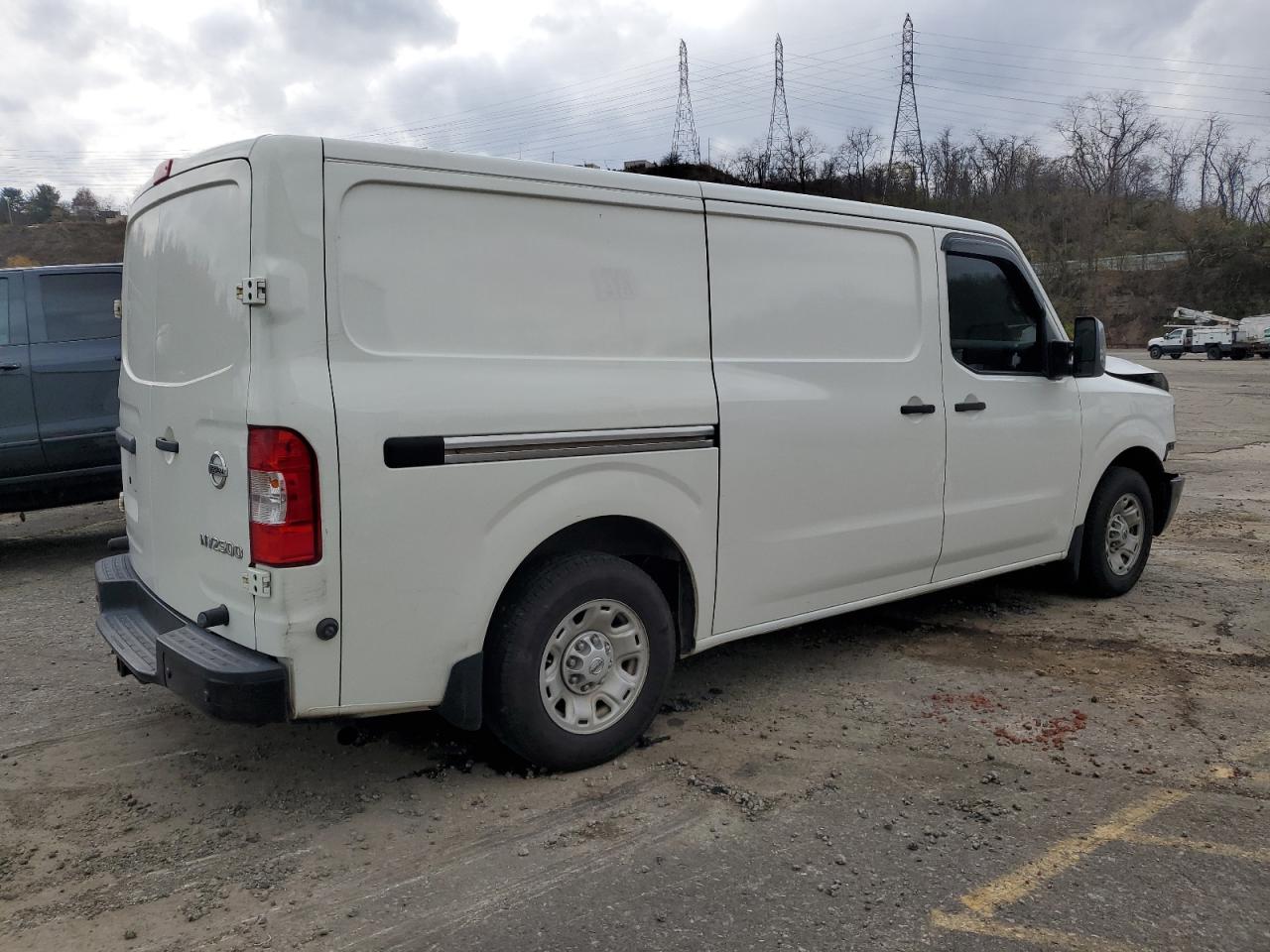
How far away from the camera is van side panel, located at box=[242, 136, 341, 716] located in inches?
118

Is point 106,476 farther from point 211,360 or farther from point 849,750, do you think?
point 849,750

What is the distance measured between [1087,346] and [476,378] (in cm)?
360

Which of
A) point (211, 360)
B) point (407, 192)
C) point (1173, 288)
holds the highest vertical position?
point (1173, 288)

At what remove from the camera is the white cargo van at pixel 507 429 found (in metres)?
3.06

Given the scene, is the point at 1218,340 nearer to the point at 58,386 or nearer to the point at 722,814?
the point at 58,386

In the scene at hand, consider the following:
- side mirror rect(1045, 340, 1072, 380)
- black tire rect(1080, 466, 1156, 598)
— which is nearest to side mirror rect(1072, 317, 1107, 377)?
side mirror rect(1045, 340, 1072, 380)

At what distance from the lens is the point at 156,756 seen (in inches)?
153

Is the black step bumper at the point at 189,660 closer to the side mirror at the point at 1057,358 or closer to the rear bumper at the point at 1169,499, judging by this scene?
the side mirror at the point at 1057,358

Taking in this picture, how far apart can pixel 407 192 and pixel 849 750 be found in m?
2.60

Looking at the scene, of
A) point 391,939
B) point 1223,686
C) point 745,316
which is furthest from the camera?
point 1223,686

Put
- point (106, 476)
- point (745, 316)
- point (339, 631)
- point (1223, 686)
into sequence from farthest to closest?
point (106, 476) → point (1223, 686) → point (745, 316) → point (339, 631)

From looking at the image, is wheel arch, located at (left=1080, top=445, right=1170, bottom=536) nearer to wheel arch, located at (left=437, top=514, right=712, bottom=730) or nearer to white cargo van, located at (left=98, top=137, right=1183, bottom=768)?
white cargo van, located at (left=98, top=137, right=1183, bottom=768)

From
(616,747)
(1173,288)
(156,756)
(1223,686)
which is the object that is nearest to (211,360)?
(156,756)

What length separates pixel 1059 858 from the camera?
10.3ft
